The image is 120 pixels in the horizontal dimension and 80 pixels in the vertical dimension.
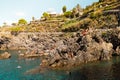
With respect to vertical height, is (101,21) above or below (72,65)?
above

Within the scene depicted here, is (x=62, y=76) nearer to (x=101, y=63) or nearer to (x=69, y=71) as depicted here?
(x=69, y=71)

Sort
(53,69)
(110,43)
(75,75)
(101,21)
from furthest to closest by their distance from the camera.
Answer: (101,21)
(110,43)
(53,69)
(75,75)

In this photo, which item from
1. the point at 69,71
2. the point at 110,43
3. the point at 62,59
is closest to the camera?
the point at 69,71

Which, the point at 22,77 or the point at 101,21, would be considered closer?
the point at 22,77

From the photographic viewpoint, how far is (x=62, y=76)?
102 m

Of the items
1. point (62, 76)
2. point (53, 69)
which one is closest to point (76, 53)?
point (53, 69)

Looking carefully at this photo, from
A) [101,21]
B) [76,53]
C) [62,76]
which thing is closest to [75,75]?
[62,76]

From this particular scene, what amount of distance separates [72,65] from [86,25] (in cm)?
7816

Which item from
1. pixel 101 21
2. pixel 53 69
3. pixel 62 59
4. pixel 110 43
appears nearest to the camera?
pixel 53 69

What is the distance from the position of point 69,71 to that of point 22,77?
18558mm

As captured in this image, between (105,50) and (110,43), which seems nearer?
(105,50)

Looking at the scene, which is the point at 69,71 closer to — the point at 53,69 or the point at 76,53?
the point at 53,69

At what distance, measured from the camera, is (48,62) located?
420 ft

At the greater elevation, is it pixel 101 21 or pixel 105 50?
pixel 101 21
